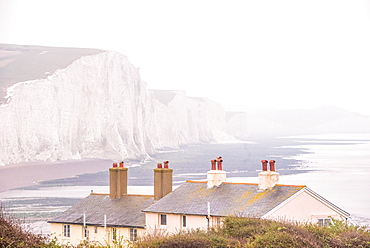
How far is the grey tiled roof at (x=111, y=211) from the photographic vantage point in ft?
85.0

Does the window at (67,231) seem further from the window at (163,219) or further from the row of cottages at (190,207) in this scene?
the window at (163,219)

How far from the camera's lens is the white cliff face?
109312 mm

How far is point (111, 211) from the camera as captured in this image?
27.1 metres

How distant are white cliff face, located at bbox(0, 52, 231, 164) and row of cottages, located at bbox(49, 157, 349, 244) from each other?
78.5 metres

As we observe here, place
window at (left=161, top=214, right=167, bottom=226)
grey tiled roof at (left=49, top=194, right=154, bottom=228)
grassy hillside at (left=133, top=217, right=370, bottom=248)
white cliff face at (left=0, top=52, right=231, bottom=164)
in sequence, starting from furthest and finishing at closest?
1. white cliff face at (left=0, top=52, right=231, bottom=164)
2. grey tiled roof at (left=49, top=194, right=154, bottom=228)
3. window at (left=161, top=214, right=167, bottom=226)
4. grassy hillside at (left=133, top=217, right=370, bottom=248)

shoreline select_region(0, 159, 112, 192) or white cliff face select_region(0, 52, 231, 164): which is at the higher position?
white cliff face select_region(0, 52, 231, 164)

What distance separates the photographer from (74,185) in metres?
84.2

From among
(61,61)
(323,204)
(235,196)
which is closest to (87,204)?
(235,196)

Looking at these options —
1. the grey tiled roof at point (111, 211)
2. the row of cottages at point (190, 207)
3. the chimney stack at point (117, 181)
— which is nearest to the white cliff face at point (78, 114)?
the grey tiled roof at point (111, 211)

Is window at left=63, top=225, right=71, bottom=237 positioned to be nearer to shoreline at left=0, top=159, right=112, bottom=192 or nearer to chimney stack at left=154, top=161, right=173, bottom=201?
chimney stack at left=154, top=161, right=173, bottom=201

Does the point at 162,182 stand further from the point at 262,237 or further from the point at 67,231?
the point at 262,237

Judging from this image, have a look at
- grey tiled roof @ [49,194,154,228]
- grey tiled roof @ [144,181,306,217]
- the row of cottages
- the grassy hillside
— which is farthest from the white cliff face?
the grassy hillside

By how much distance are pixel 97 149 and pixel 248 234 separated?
10856 cm

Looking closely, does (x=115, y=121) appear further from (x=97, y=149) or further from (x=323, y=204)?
(x=323, y=204)
